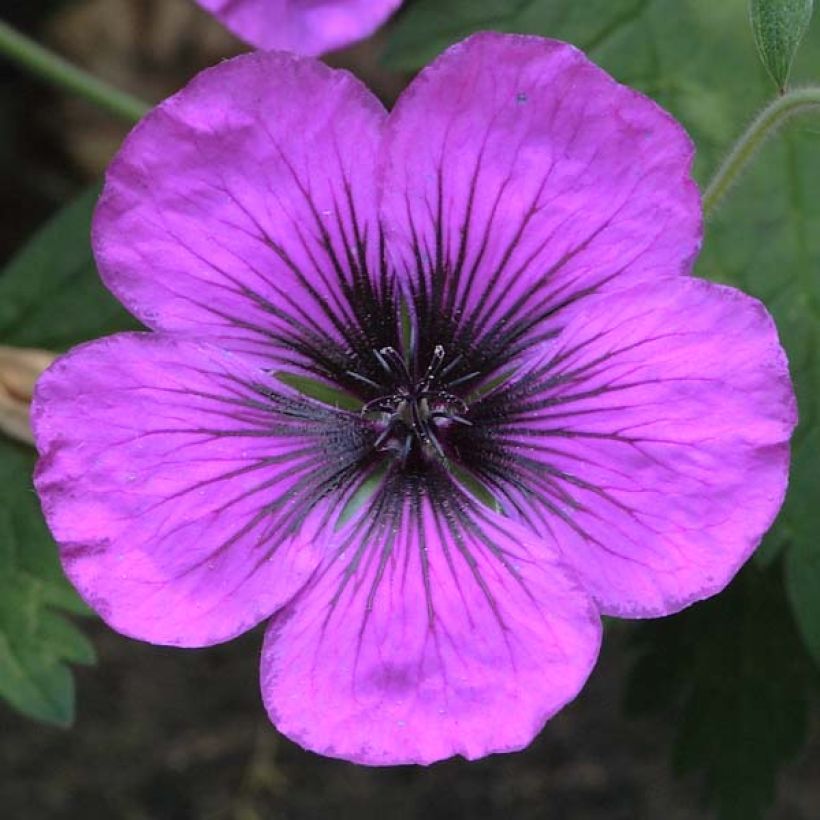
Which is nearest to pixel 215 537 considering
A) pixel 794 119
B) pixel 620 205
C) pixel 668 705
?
pixel 620 205

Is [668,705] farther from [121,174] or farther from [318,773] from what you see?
[121,174]

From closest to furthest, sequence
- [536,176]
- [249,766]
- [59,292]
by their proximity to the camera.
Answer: [536,176], [59,292], [249,766]

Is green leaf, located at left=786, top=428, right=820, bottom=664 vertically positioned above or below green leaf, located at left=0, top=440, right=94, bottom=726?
above

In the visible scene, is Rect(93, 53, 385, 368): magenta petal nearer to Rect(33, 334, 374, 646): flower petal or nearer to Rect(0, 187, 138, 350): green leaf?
Rect(33, 334, 374, 646): flower petal

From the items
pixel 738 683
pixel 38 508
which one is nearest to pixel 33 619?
pixel 38 508

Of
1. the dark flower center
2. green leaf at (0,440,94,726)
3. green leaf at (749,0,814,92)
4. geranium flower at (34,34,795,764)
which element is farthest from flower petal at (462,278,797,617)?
green leaf at (0,440,94,726)

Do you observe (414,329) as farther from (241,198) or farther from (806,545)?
(806,545)

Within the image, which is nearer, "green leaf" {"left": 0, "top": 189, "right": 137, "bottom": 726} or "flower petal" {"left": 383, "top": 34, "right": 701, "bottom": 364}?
"flower petal" {"left": 383, "top": 34, "right": 701, "bottom": 364}

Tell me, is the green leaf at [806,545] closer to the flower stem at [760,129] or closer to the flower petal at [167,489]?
the flower stem at [760,129]
